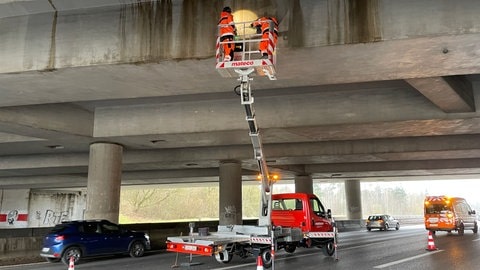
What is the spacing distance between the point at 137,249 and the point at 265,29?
37.9 ft

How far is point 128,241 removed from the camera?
15.9 meters

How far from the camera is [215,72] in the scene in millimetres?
9953

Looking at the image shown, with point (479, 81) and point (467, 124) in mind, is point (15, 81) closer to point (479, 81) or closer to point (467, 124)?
point (479, 81)

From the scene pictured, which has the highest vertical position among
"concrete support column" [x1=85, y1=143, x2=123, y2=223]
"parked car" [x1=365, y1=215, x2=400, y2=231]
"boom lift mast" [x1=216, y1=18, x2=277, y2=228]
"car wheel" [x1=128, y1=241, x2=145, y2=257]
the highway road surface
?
"boom lift mast" [x1=216, y1=18, x2=277, y2=228]

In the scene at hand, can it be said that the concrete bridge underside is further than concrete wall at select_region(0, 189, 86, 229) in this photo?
No

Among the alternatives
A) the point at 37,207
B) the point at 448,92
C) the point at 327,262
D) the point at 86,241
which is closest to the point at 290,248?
the point at 327,262

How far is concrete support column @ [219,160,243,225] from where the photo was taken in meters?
25.8

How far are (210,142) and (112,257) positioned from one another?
646 cm

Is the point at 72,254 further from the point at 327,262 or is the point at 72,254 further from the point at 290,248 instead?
the point at 327,262

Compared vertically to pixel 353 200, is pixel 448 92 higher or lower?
higher

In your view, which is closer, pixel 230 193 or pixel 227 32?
pixel 227 32

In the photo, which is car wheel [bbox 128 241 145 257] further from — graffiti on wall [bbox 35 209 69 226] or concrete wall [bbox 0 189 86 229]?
graffiti on wall [bbox 35 209 69 226]

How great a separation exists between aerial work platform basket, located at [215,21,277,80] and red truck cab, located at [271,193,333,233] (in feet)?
24.7

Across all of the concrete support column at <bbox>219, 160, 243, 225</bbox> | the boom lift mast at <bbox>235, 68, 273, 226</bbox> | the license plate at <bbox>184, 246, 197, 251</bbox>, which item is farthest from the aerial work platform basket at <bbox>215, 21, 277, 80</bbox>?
the concrete support column at <bbox>219, 160, 243, 225</bbox>
